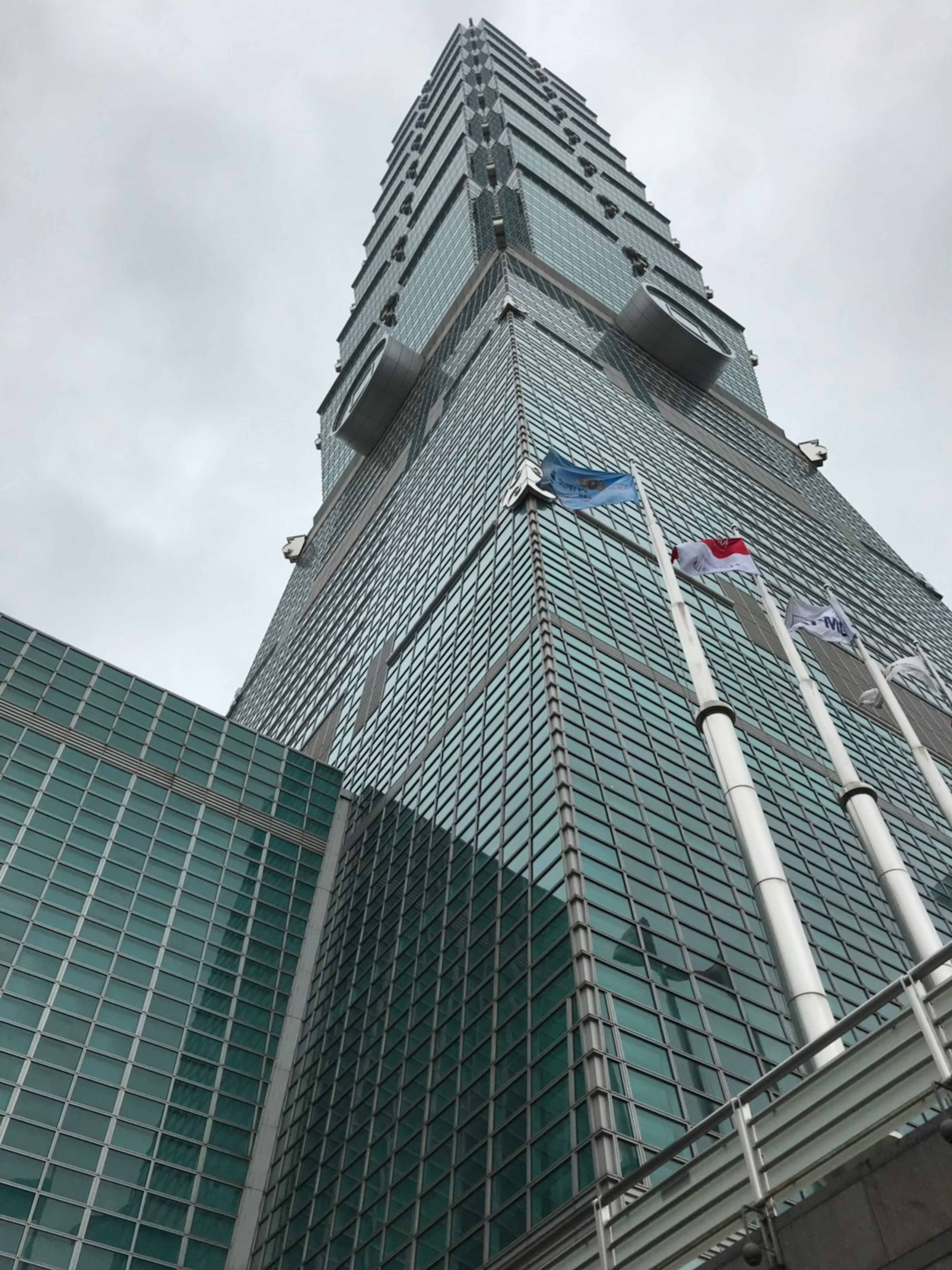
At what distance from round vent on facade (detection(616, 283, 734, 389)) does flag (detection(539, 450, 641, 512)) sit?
76.4 m

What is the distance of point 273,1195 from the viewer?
110ft

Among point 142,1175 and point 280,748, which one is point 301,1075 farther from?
point 280,748

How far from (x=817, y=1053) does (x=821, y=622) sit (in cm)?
1124

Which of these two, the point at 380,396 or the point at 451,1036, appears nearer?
the point at 451,1036

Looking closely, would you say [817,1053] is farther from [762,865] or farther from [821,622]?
[821,622]

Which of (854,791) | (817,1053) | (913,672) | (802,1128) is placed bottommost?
(802,1128)

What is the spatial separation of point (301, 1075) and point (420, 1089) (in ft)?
32.2

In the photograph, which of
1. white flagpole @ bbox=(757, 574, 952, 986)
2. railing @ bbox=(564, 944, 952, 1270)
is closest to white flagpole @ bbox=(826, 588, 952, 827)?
white flagpole @ bbox=(757, 574, 952, 986)

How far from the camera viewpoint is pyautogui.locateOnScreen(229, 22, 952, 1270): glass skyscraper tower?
24453mm

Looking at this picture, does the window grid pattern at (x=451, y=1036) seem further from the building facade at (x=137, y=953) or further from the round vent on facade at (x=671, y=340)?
the round vent on facade at (x=671, y=340)

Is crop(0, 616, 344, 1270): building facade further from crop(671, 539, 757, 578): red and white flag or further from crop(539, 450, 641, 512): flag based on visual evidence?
crop(671, 539, 757, 578): red and white flag

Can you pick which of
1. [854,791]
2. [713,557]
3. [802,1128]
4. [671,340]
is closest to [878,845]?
[854,791]

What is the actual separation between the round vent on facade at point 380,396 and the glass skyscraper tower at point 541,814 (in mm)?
13635

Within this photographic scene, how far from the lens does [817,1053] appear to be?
14.2 m
